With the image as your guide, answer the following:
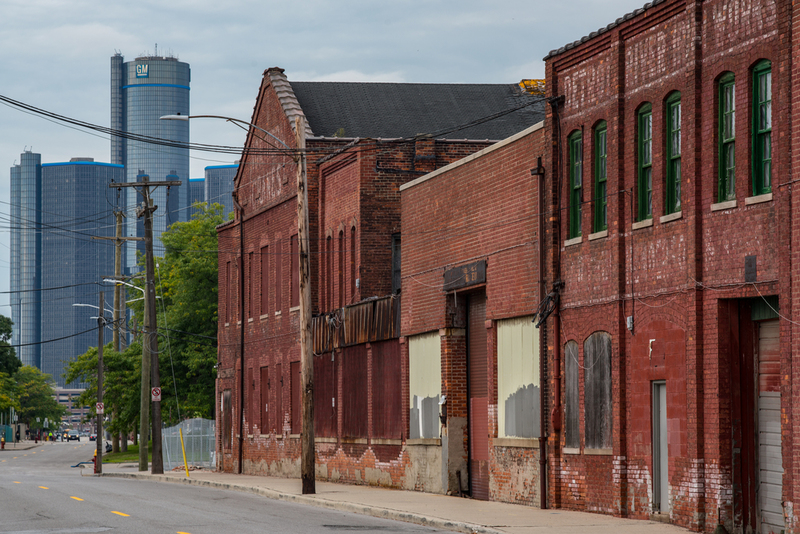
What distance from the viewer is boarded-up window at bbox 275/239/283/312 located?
3900cm

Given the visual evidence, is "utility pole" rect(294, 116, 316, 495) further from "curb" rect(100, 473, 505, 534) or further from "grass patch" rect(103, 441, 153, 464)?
"grass patch" rect(103, 441, 153, 464)

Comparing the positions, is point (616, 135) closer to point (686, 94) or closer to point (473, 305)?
point (686, 94)

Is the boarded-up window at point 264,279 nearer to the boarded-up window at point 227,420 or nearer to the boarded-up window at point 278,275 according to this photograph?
the boarded-up window at point 278,275

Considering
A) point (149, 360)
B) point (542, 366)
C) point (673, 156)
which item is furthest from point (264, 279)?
point (673, 156)

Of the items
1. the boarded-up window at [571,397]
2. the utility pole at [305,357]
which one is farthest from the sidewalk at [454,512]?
the boarded-up window at [571,397]

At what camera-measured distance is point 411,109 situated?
39938 mm

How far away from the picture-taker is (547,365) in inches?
871

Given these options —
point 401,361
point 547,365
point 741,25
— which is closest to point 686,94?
point 741,25

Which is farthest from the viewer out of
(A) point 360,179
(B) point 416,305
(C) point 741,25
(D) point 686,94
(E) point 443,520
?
(A) point 360,179

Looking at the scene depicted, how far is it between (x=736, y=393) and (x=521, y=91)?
26797mm

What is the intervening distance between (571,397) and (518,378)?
82.1 inches

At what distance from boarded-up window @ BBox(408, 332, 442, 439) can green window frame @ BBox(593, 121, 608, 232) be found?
23.3ft

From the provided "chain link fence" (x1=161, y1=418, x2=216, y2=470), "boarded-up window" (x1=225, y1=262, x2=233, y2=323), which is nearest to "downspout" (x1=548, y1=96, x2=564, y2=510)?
"boarded-up window" (x1=225, y1=262, x2=233, y2=323)

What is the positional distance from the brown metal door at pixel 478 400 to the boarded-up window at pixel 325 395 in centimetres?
858
